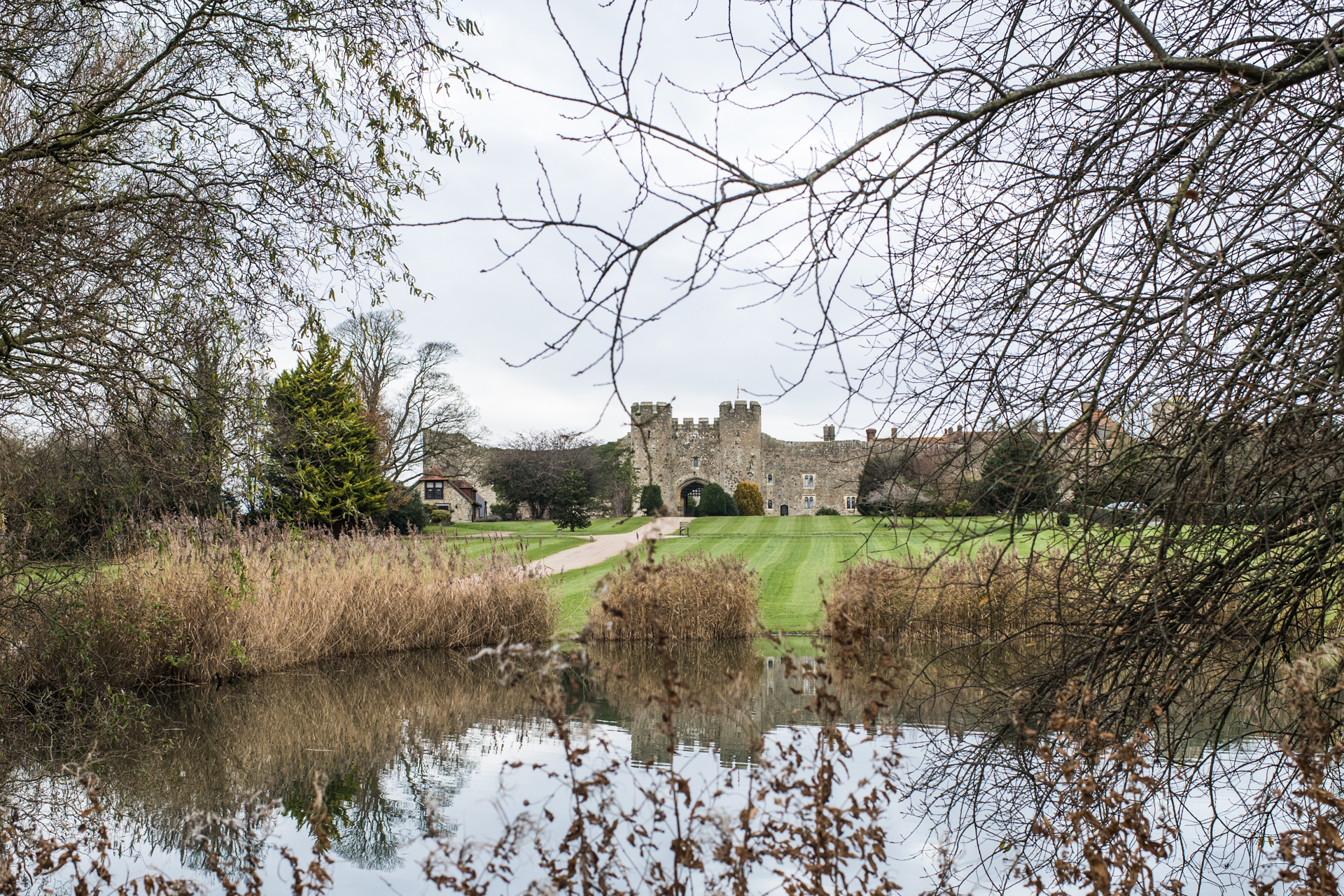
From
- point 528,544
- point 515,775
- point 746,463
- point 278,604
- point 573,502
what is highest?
point 746,463

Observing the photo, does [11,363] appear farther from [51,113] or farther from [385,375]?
[385,375]

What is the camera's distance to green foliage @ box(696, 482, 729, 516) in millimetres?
33719

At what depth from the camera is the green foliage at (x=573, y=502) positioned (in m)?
27.9

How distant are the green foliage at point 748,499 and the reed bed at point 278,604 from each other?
24.9 meters

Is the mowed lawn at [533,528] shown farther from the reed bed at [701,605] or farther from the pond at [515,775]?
the pond at [515,775]

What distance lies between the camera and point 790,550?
20.2m

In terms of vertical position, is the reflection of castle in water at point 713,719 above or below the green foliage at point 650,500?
below

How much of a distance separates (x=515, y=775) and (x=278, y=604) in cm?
426

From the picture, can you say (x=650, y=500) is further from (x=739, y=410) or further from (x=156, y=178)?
(x=156, y=178)

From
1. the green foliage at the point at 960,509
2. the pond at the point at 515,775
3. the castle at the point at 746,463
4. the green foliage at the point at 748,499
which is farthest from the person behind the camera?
the castle at the point at 746,463

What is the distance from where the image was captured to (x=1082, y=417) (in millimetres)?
2443

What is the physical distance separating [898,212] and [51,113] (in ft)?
14.7

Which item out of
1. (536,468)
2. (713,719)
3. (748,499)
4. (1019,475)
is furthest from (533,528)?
(1019,475)

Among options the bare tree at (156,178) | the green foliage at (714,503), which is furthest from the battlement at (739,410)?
the bare tree at (156,178)
